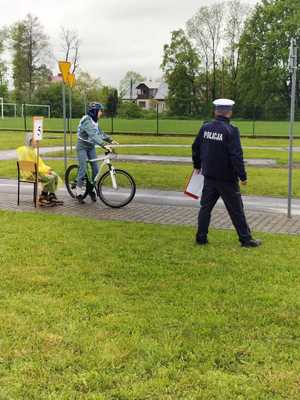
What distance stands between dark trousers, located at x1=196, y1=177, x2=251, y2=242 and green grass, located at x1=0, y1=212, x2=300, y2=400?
0.24 m

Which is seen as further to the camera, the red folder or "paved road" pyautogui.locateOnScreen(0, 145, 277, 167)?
"paved road" pyautogui.locateOnScreen(0, 145, 277, 167)

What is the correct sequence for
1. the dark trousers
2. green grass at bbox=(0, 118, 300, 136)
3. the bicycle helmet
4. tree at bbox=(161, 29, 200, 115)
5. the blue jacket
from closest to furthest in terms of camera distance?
1. the dark trousers
2. the blue jacket
3. the bicycle helmet
4. green grass at bbox=(0, 118, 300, 136)
5. tree at bbox=(161, 29, 200, 115)

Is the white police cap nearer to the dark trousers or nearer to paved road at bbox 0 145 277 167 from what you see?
the dark trousers

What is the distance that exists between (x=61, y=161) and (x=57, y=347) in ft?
42.0

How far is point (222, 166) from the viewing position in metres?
6.42

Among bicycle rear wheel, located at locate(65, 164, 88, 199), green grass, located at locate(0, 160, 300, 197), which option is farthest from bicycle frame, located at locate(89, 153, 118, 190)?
green grass, located at locate(0, 160, 300, 197)

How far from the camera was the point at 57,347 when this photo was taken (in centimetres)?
374

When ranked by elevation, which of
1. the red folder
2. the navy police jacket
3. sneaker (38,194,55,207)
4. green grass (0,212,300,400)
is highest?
the navy police jacket

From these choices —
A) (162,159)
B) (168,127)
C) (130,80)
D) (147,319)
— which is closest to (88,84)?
(130,80)

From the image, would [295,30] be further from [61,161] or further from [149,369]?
[149,369]

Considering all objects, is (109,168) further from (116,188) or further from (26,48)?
(26,48)

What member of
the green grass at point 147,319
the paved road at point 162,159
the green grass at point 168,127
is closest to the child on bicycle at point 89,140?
the green grass at point 147,319

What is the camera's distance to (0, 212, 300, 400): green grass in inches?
129

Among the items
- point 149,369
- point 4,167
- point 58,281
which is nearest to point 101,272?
point 58,281
